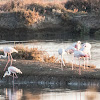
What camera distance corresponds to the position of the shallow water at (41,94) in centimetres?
1469

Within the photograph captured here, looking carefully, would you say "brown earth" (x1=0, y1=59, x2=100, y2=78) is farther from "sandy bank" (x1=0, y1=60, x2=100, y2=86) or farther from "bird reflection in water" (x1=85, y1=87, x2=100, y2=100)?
"bird reflection in water" (x1=85, y1=87, x2=100, y2=100)

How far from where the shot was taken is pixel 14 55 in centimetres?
2131

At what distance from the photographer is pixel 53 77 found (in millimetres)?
17062

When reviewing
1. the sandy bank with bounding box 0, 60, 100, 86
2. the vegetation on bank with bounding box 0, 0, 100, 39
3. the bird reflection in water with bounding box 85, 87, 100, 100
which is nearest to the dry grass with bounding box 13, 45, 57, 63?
the sandy bank with bounding box 0, 60, 100, 86

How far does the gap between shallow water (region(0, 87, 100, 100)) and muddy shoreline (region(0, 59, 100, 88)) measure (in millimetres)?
837

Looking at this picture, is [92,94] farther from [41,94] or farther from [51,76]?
[51,76]

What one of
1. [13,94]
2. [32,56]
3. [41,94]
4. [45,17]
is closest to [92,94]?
[41,94]

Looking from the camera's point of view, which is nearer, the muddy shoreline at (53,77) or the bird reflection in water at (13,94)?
Result: the bird reflection in water at (13,94)

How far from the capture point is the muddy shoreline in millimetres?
16781

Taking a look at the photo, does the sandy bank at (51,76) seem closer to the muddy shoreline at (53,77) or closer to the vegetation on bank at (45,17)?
the muddy shoreline at (53,77)

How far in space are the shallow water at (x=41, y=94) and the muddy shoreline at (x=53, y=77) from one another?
2.75ft

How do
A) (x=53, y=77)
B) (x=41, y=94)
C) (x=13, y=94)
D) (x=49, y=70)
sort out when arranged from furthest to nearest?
(x=49, y=70) < (x=53, y=77) < (x=13, y=94) < (x=41, y=94)

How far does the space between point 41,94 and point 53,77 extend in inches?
75.4

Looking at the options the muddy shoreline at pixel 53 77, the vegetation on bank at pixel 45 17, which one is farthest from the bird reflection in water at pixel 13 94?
the vegetation on bank at pixel 45 17
